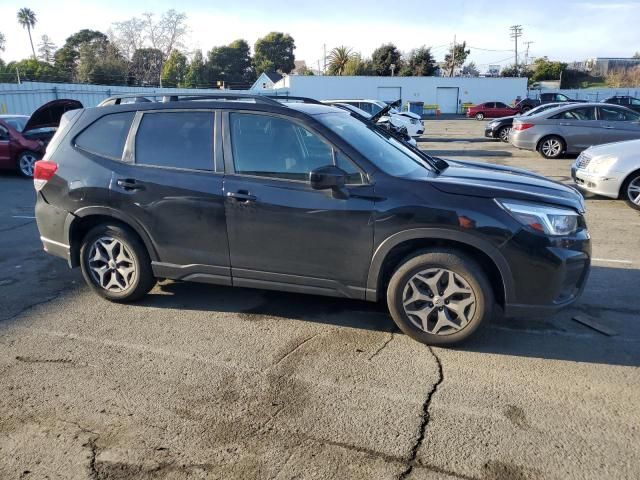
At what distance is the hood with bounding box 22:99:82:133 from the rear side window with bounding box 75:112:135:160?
8601 mm

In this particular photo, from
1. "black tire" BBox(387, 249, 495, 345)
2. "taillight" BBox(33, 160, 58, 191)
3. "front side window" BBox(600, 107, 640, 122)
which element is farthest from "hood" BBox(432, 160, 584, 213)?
"front side window" BBox(600, 107, 640, 122)

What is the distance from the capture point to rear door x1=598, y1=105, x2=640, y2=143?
46.1 feet

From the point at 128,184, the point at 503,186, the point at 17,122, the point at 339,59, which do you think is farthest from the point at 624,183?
the point at 339,59

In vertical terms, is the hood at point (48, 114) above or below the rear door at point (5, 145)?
above

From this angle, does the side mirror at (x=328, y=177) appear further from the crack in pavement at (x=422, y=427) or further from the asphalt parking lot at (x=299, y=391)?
the crack in pavement at (x=422, y=427)

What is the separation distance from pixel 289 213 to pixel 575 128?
43.8ft

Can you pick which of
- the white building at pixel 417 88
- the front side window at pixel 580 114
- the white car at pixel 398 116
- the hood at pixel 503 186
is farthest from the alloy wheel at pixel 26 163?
the white building at pixel 417 88

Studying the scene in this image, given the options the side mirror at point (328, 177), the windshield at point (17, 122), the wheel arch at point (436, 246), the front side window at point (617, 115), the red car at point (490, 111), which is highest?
the windshield at point (17, 122)

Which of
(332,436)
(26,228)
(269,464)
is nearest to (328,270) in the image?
(332,436)

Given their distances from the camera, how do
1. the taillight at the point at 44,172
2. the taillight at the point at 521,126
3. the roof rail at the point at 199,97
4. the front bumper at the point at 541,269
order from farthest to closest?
the taillight at the point at 521,126
the taillight at the point at 44,172
the roof rail at the point at 199,97
the front bumper at the point at 541,269

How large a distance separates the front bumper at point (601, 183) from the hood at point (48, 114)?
1096 centimetres

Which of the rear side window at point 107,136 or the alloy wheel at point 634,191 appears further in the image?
the alloy wheel at point 634,191

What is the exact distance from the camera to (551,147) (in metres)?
15.1

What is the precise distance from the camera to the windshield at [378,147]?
4.10m
